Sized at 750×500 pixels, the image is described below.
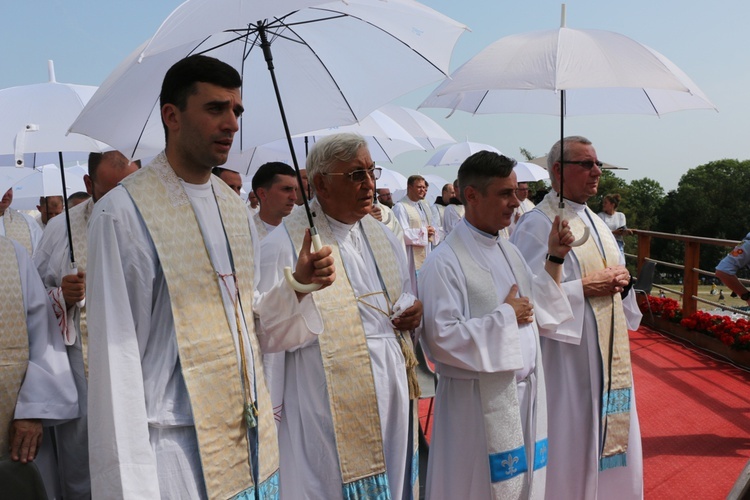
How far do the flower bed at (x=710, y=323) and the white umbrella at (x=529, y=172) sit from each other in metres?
3.20

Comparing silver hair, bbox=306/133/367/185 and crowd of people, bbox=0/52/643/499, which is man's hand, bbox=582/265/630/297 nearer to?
crowd of people, bbox=0/52/643/499

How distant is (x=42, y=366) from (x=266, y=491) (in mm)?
1312

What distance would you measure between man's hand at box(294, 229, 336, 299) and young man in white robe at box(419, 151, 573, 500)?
1.08m

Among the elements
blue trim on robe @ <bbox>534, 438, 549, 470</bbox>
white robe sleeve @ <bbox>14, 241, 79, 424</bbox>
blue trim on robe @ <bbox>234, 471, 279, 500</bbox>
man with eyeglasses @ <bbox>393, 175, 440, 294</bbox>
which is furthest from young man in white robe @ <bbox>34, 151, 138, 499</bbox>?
man with eyeglasses @ <bbox>393, 175, 440, 294</bbox>

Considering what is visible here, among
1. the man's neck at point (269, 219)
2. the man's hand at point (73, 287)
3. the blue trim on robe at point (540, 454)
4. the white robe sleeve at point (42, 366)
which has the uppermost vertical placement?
the man's neck at point (269, 219)

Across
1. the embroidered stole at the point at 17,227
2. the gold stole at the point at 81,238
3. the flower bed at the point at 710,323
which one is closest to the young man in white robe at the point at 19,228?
the embroidered stole at the point at 17,227

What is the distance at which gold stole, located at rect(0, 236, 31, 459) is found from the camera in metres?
3.16

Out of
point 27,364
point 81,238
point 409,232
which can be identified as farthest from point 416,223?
point 27,364

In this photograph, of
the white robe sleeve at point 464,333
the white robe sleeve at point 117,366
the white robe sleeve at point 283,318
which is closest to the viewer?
the white robe sleeve at point 117,366

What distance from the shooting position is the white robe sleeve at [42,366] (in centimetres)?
308

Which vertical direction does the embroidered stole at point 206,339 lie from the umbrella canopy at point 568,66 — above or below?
below

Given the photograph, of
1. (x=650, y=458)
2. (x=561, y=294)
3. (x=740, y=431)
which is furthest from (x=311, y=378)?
(x=740, y=431)

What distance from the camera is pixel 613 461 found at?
169 inches

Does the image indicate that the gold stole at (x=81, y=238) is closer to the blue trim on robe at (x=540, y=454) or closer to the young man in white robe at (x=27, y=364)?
the young man in white robe at (x=27, y=364)
